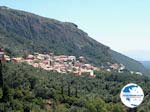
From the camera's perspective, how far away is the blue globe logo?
505cm

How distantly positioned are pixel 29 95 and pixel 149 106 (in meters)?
21.4

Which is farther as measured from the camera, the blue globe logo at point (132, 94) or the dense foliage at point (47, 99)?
the dense foliage at point (47, 99)

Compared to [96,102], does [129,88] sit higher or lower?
higher

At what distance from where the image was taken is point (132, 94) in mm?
5102

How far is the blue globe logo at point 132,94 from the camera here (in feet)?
16.6

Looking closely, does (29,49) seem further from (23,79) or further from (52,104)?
(52,104)

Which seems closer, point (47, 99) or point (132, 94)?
point (132, 94)

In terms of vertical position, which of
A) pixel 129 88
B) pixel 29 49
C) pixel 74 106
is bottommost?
pixel 74 106

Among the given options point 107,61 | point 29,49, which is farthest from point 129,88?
point 107,61

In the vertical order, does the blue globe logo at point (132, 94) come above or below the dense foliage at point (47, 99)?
above

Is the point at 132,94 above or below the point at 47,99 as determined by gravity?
above

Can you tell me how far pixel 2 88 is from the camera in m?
61.2

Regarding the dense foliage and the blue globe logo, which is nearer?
the blue globe logo

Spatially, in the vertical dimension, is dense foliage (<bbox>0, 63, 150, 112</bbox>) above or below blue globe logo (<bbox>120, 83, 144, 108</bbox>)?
below
